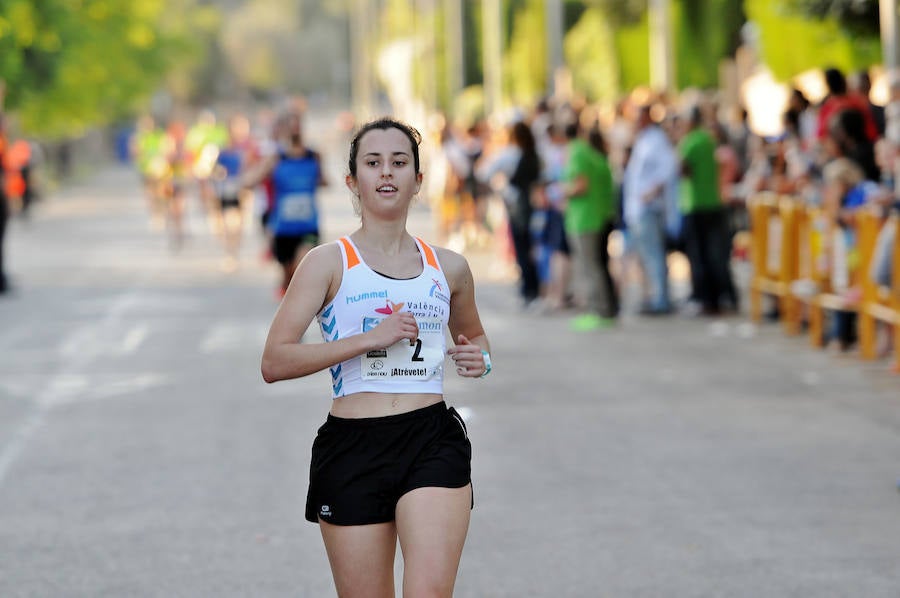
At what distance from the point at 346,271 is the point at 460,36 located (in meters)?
44.6

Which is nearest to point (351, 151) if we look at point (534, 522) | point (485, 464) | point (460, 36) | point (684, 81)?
point (534, 522)

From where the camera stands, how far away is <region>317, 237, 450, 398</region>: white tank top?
15.7 feet

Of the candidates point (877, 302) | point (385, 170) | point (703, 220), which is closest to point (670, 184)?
point (703, 220)

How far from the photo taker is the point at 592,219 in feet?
52.9

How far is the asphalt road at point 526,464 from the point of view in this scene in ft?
23.4

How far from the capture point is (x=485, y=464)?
9477mm

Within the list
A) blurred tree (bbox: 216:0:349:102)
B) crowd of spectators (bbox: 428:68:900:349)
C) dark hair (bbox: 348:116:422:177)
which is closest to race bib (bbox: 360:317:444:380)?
dark hair (bbox: 348:116:422:177)

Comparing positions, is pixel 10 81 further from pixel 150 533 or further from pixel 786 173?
pixel 150 533

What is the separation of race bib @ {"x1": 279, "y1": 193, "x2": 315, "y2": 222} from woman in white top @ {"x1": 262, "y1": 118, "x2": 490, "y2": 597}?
38.3ft

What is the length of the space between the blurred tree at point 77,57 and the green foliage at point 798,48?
14651 millimetres

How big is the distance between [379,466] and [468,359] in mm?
383

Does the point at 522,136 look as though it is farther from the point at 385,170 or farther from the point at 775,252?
the point at 385,170

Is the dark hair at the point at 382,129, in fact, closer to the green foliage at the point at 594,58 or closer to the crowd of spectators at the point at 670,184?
the crowd of spectators at the point at 670,184

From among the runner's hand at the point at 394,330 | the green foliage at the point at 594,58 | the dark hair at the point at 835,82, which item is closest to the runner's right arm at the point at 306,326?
the runner's hand at the point at 394,330
